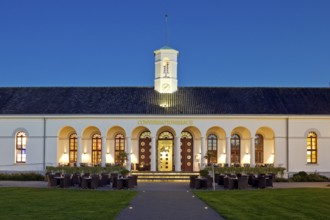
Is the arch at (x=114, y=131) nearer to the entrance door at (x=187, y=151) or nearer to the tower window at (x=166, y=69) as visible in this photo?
the entrance door at (x=187, y=151)

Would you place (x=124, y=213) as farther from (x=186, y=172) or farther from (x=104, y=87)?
(x=104, y=87)

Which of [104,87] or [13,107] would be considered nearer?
[13,107]

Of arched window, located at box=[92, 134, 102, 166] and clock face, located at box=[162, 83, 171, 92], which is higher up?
clock face, located at box=[162, 83, 171, 92]

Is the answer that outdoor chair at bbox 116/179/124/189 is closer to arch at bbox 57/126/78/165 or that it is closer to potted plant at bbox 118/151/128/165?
potted plant at bbox 118/151/128/165

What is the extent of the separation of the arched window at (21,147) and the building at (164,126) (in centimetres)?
8

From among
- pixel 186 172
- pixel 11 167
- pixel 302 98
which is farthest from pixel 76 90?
pixel 302 98

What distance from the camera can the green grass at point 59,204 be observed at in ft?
63.6

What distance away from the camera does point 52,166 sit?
42812mm

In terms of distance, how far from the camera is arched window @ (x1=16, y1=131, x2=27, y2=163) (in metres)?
44.3

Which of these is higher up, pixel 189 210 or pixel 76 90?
pixel 76 90

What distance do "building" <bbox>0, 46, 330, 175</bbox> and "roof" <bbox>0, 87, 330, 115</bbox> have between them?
0.26 ft

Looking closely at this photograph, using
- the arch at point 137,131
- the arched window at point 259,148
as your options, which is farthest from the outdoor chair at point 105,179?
the arched window at point 259,148

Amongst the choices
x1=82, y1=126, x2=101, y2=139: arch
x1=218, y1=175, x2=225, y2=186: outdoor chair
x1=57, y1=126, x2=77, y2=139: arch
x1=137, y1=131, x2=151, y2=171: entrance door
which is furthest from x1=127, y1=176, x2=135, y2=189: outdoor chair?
x1=57, y1=126, x2=77, y2=139: arch

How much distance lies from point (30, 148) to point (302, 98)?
22.8 m
